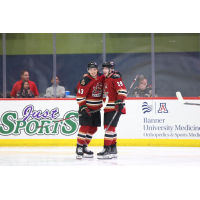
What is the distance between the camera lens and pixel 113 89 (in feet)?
14.8

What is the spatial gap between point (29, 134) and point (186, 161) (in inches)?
120

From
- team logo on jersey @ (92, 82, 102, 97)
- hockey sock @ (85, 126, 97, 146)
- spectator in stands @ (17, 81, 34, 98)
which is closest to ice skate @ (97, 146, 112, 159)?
hockey sock @ (85, 126, 97, 146)

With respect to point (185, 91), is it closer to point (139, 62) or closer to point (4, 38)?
point (139, 62)

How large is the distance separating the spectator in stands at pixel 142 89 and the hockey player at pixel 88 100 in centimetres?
186

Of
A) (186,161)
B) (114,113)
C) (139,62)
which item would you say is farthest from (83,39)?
(186,161)

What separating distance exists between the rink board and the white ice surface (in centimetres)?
30

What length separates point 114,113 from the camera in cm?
454

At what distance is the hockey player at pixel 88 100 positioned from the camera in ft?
14.6

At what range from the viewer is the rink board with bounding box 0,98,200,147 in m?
6.13

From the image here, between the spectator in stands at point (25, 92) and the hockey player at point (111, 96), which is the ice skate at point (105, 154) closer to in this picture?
the hockey player at point (111, 96)

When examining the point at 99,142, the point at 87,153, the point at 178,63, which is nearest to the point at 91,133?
the point at 87,153

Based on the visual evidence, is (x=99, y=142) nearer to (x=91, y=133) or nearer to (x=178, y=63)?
(x=91, y=133)

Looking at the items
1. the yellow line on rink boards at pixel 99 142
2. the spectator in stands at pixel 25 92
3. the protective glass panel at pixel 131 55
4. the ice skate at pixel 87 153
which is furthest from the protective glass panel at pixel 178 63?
the spectator in stands at pixel 25 92

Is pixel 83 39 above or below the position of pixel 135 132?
above
